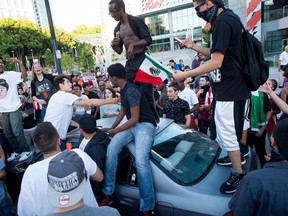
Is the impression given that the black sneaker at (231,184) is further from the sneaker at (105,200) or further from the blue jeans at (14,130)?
the blue jeans at (14,130)

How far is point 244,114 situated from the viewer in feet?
8.14

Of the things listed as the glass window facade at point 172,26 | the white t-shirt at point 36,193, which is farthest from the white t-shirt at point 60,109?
the glass window facade at point 172,26

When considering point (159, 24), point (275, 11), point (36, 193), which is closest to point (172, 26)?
point (159, 24)

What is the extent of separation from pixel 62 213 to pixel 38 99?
424 centimetres

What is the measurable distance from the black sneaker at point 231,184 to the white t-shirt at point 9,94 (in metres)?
3.50

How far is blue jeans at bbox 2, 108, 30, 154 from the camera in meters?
4.14

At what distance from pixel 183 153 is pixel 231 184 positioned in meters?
0.72

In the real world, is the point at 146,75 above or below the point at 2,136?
above

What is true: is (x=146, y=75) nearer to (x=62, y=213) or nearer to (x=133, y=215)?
(x=133, y=215)

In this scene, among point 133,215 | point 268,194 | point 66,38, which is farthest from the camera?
point 66,38

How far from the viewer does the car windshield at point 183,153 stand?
8.52 feet

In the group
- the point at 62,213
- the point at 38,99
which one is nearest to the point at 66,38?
the point at 38,99

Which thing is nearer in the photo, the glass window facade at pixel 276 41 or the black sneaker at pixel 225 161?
the black sneaker at pixel 225 161

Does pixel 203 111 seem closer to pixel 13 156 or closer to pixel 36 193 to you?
pixel 13 156
